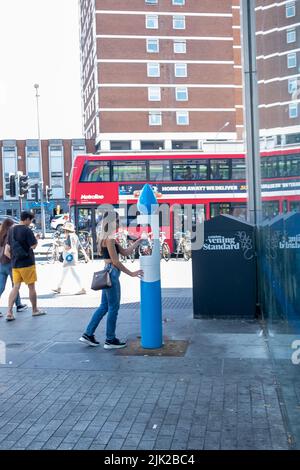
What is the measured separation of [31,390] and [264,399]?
221 cm

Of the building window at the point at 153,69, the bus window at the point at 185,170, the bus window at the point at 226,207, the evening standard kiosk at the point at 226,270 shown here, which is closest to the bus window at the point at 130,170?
the bus window at the point at 185,170

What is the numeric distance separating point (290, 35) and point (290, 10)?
0.15m

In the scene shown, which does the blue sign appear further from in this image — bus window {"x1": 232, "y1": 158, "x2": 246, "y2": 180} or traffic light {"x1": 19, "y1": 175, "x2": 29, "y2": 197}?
traffic light {"x1": 19, "y1": 175, "x2": 29, "y2": 197}

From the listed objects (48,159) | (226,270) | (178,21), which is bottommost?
(226,270)

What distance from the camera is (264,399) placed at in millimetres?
5016

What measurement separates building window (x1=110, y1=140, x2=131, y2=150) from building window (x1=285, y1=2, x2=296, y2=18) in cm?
5222

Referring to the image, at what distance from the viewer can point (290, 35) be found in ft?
12.0

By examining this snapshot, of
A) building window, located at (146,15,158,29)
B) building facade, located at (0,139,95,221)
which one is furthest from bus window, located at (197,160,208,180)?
building facade, located at (0,139,95,221)

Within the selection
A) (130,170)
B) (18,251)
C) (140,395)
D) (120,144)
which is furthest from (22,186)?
(120,144)

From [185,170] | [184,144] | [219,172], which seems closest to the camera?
[219,172]

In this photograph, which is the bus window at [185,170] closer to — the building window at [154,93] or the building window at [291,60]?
the building window at [291,60]

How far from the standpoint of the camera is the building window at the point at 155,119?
56.1 metres

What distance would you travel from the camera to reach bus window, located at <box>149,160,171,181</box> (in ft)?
73.3

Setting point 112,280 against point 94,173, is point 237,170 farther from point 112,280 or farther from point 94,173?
point 112,280
